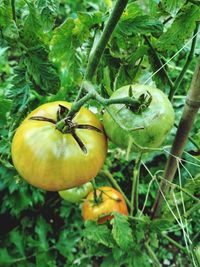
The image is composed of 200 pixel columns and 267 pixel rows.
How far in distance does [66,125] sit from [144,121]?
0.36ft

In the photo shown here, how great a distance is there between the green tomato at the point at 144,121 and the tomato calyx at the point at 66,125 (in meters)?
0.04

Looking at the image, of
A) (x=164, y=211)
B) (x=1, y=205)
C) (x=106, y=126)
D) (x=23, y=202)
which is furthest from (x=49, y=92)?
(x=1, y=205)

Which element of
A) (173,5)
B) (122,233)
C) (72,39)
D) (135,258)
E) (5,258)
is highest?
(173,5)

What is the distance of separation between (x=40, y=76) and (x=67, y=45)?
95 mm

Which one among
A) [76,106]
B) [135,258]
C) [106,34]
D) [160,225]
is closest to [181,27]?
[106,34]

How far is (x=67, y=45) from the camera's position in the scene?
78cm

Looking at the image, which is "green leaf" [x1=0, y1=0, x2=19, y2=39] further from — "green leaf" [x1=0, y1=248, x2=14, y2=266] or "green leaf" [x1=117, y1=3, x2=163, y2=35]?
"green leaf" [x1=0, y1=248, x2=14, y2=266]

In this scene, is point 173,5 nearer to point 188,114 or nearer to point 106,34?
point 106,34

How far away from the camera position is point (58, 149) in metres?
0.58

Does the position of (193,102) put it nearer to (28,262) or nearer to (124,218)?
(124,218)

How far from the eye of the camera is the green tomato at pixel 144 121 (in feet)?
1.95

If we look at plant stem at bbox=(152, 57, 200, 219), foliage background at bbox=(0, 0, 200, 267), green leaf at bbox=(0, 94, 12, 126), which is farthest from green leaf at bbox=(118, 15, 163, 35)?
green leaf at bbox=(0, 94, 12, 126)

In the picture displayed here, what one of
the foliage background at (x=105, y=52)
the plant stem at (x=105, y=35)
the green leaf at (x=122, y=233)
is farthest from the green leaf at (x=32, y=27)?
the green leaf at (x=122, y=233)

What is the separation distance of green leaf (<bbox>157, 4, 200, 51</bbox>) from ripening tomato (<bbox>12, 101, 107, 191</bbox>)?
0.71 feet
